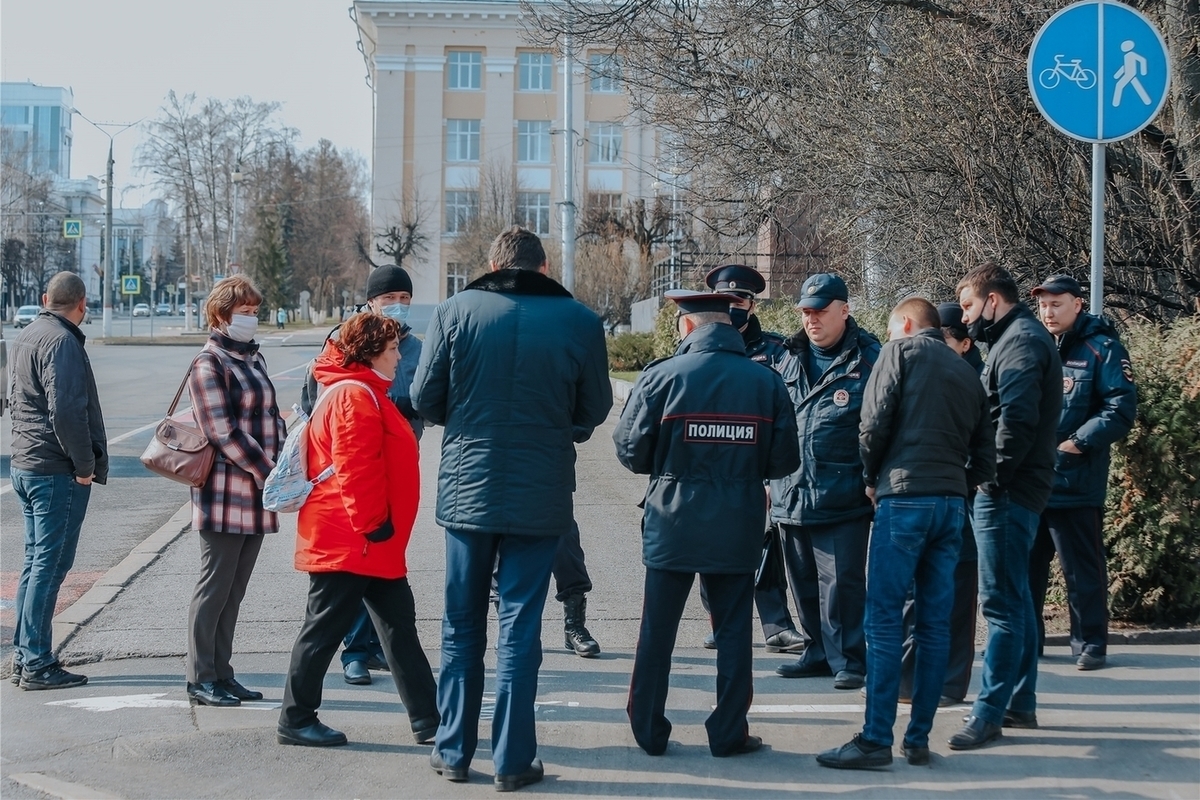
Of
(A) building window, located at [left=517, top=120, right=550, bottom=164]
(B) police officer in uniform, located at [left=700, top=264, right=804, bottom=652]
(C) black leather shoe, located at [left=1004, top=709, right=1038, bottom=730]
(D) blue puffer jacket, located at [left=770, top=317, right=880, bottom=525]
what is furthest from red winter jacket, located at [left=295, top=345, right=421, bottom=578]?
(A) building window, located at [left=517, top=120, right=550, bottom=164]

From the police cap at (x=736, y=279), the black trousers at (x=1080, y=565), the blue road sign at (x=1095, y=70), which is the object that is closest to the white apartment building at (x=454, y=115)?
the blue road sign at (x=1095, y=70)

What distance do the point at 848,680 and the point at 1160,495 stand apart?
2020 millimetres

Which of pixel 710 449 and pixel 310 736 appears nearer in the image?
pixel 710 449

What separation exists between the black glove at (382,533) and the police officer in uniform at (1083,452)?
326cm

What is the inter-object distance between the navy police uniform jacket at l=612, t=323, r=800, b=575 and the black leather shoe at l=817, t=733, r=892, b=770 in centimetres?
81

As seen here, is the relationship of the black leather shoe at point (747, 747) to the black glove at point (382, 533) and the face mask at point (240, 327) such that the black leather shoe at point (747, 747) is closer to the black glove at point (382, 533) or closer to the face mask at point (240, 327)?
the black glove at point (382, 533)

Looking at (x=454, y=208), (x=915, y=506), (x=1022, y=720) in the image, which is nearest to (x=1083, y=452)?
(x=1022, y=720)

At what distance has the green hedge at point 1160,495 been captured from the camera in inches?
253

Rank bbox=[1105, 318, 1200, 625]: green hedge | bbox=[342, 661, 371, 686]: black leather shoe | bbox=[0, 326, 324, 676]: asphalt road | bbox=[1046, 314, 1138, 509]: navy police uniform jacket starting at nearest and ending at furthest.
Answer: bbox=[1046, 314, 1138, 509]: navy police uniform jacket
bbox=[342, 661, 371, 686]: black leather shoe
bbox=[1105, 318, 1200, 625]: green hedge
bbox=[0, 326, 324, 676]: asphalt road

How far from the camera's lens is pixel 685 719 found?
5.56 meters

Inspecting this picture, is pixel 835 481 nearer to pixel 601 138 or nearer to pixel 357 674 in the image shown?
pixel 357 674

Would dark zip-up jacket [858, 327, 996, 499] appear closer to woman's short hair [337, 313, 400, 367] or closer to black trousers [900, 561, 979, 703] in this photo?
black trousers [900, 561, 979, 703]

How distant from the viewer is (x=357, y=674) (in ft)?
19.9

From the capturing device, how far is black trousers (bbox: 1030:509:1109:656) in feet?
20.2
